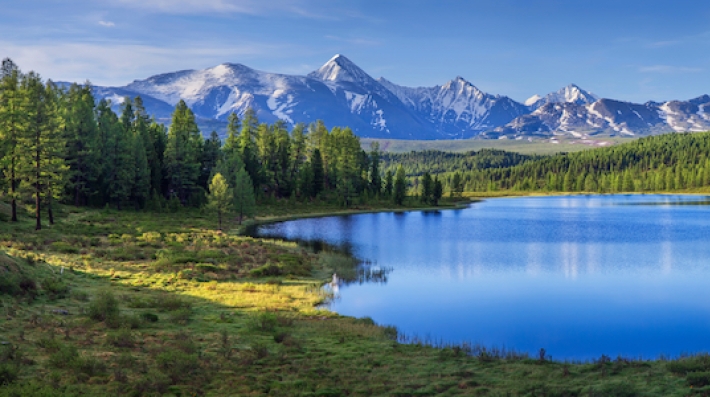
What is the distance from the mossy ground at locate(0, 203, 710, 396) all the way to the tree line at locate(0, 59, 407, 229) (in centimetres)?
3294

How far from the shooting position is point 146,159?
104 metres

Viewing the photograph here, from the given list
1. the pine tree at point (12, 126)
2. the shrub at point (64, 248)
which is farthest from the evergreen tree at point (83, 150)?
the shrub at point (64, 248)

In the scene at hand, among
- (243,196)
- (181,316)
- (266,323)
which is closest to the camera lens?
(266,323)

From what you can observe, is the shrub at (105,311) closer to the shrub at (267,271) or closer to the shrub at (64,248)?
the shrub at (267,271)

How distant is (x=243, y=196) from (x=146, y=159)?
853 inches

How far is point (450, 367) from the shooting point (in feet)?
69.6

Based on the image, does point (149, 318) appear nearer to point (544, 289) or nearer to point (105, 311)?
point (105, 311)

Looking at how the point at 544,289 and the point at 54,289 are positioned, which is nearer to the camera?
the point at 54,289

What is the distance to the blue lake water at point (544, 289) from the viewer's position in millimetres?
29453

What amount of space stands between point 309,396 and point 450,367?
252 inches

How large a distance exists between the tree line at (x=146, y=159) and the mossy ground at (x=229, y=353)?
Result: 32936mm

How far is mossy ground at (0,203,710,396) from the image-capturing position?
700 inches

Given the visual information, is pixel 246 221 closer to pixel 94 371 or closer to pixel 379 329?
pixel 379 329

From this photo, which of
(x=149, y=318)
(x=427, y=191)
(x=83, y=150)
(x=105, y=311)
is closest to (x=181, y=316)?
(x=149, y=318)
